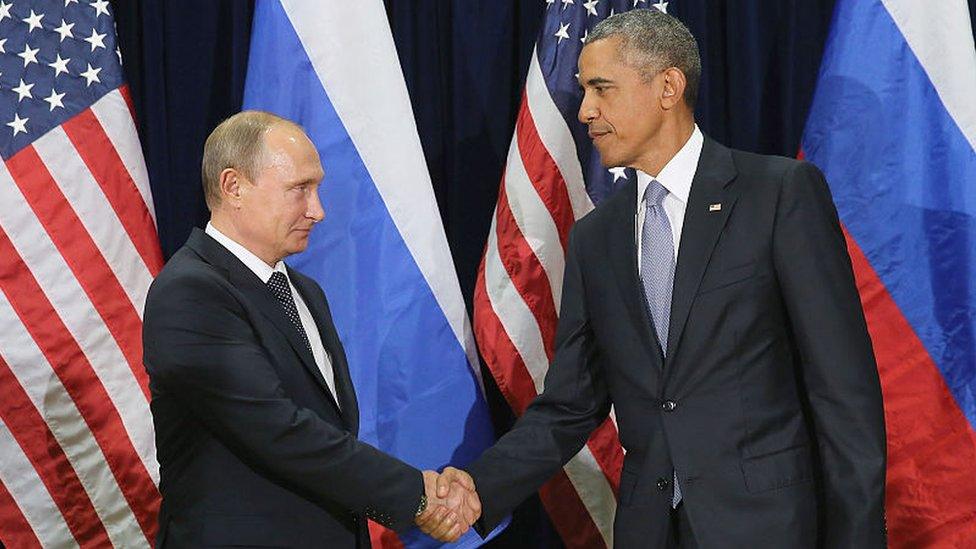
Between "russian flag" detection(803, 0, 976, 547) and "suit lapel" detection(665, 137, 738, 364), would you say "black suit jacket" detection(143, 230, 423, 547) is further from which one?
"russian flag" detection(803, 0, 976, 547)

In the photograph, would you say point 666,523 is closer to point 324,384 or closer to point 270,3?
point 324,384

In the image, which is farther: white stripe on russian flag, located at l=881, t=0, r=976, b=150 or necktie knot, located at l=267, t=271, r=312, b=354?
white stripe on russian flag, located at l=881, t=0, r=976, b=150

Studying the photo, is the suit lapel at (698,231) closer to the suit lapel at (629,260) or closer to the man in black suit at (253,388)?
the suit lapel at (629,260)

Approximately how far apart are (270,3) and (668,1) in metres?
1.19

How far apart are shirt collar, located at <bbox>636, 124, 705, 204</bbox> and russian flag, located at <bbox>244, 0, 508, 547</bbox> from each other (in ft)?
2.59

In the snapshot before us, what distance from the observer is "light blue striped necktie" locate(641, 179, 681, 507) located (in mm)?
2396

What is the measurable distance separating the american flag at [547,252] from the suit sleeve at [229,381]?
99 centimetres

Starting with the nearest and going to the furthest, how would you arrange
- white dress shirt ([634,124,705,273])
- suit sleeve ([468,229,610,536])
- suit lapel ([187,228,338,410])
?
suit lapel ([187,228,338,410]) < white dress shirt ([634,124,705,273]) < suit sleeve ([468,229,610,536])

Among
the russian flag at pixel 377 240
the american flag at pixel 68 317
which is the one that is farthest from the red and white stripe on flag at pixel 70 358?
the russian flag at pixel 377 240

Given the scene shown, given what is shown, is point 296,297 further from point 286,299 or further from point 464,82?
point 464,82

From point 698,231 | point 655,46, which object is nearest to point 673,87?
point 655,46

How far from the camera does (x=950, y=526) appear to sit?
9.57ft

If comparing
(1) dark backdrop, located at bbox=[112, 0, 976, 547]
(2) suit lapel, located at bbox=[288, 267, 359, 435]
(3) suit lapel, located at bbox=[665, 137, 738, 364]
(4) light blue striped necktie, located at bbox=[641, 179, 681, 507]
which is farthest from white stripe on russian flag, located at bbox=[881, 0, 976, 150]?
(2) suit lapel, located at bbox=[288, 267, 359, 435]

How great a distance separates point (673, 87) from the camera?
8.48 ft
